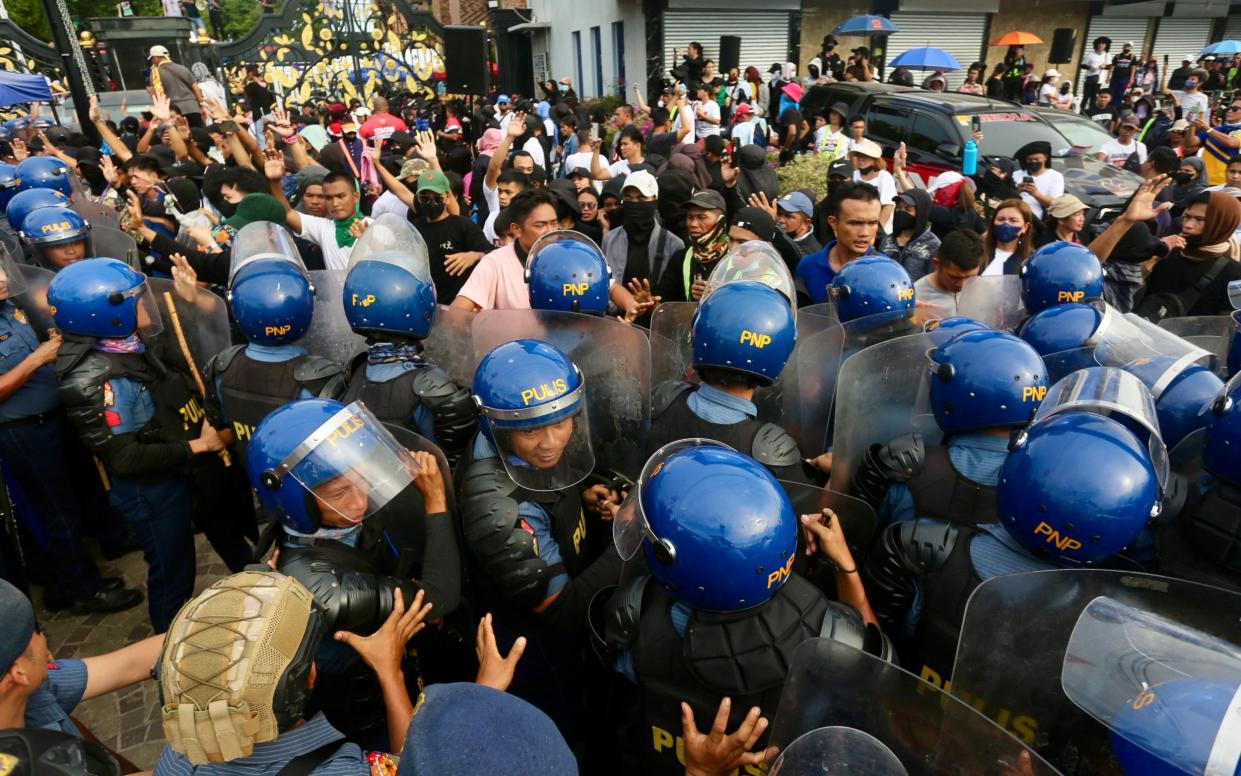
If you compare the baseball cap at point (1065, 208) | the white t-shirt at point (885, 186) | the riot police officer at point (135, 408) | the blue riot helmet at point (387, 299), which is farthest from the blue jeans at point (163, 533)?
the white t-shirt at point (885, 186)

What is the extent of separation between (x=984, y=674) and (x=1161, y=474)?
0.82 m

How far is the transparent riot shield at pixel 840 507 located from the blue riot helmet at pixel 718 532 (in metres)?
0.52

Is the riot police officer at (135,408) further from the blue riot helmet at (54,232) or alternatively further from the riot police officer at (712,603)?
the riot police officer at (712,603)

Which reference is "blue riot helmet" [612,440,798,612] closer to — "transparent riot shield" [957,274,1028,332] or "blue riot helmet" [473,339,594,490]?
"blue riot helmet" [473,339,594,490]

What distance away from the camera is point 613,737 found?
2.32 m

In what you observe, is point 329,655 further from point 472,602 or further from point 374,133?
point 374,133

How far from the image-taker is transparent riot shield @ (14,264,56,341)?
4355 millimetres

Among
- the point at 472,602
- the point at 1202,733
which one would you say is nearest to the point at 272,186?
the point at 472,602

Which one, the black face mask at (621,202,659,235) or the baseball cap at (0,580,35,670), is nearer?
the baseball cap at (0,580,35,670)

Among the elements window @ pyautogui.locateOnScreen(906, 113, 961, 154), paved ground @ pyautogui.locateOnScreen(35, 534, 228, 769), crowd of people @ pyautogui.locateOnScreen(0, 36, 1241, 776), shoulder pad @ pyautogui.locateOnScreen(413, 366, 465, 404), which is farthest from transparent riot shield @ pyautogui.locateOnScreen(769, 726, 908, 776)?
window @ pyautogui.locateOnScreen(906, 113, 961, 154)

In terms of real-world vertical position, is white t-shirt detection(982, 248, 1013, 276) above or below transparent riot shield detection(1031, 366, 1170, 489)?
below

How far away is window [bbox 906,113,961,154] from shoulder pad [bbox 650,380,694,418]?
900cm

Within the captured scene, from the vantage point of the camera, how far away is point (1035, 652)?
158 cm

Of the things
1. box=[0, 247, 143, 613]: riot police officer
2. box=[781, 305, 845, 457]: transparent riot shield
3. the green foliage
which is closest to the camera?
box=[781, 305, 845, 457]: transparent riot shield
